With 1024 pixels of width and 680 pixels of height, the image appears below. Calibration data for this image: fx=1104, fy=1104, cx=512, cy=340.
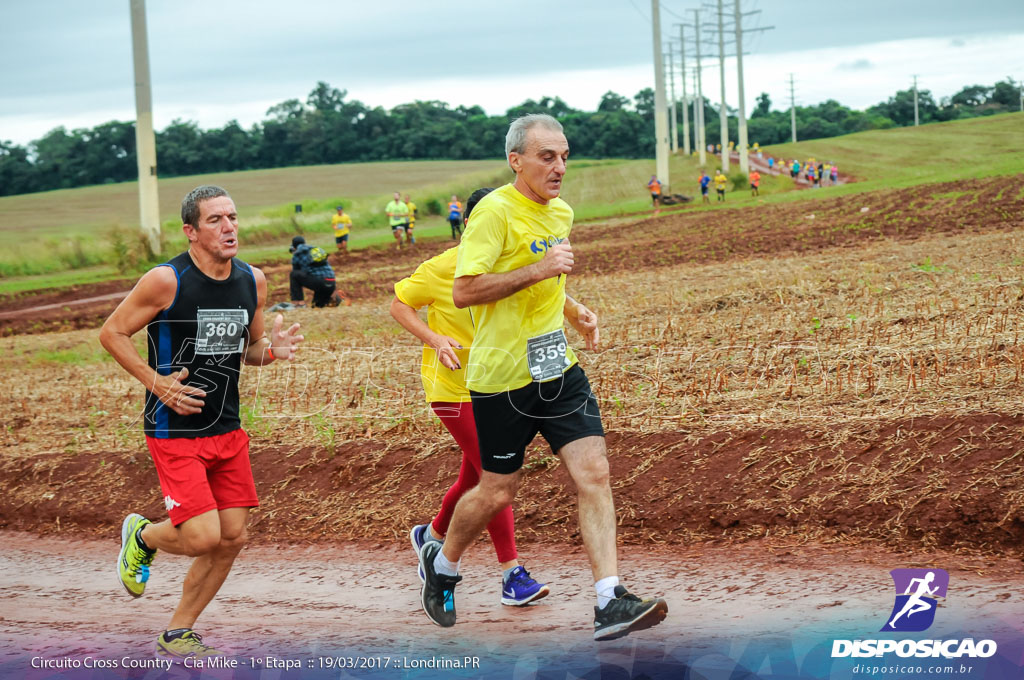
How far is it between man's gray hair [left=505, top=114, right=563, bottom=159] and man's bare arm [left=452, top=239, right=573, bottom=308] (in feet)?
1.73

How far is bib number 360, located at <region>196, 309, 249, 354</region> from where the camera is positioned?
17.4 feet

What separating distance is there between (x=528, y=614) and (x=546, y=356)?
4.79ft

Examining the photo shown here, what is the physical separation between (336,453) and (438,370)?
337 centimetres

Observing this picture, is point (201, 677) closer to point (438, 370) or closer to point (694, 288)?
point (438, 370)

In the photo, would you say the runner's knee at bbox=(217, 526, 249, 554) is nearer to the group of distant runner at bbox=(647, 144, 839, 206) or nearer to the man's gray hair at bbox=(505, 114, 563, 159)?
the man's gray hair at bbox=(505, 114, 563, 159)

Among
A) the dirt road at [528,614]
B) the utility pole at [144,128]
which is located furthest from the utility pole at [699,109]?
the dirt road at [528,614]

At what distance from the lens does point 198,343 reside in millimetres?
5289

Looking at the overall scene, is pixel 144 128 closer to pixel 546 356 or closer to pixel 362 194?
pixel 546 356

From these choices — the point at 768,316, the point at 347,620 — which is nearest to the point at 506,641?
the point at 347,620

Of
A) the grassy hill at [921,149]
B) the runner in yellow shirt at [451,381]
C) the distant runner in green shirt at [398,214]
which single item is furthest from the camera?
the grassy hill at [921,149]

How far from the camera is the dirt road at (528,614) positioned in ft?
Answer: 15.9

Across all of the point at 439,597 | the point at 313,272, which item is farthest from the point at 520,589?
the point at 313,272

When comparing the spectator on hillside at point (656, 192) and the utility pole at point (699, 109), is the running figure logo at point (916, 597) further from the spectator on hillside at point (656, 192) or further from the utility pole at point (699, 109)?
the utility pole at point (699, 109)

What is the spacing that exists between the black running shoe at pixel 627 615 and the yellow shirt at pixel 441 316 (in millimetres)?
1436
